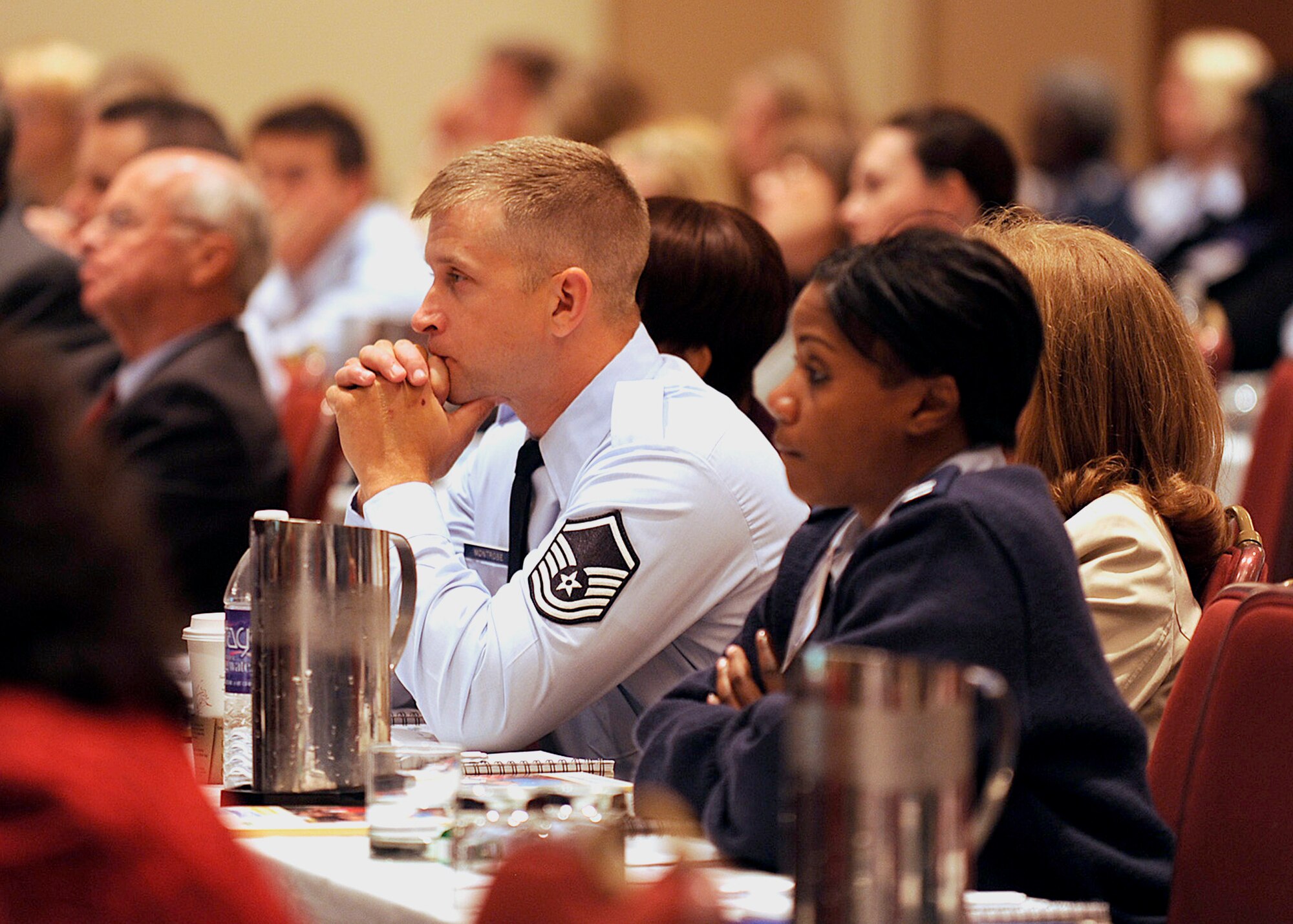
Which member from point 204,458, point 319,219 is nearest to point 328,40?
point 319,219

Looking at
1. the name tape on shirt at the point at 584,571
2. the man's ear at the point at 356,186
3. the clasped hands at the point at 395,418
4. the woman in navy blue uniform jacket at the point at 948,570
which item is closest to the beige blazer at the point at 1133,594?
the woman in navy blue uniform jacket at the point at 948,570

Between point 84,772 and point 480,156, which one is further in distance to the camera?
point 480,156

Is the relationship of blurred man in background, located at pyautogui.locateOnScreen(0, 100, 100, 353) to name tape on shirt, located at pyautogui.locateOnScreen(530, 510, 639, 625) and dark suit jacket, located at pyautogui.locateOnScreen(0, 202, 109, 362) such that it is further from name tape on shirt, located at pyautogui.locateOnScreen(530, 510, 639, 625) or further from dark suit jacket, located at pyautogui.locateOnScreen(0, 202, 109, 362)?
name tape on shirt, located at pyautogui.locateOnScreen(530, 510, 639, 625)

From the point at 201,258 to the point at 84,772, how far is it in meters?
3.05

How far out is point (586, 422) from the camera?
2.10 meters

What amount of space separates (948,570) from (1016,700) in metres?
0.12

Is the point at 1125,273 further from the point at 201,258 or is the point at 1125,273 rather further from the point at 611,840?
the point at 201,258

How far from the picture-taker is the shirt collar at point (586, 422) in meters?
2.10

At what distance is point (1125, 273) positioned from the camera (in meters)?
1.93

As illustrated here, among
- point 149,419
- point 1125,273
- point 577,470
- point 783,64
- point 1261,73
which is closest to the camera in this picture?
A: point 1125,273

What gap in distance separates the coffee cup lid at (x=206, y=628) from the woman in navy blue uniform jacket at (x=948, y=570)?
49 cm

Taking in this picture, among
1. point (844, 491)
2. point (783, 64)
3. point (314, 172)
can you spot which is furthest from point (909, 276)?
point (783, 64)

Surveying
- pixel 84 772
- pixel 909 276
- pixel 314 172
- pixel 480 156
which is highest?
pixel 314 172

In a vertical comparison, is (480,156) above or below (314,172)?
below
